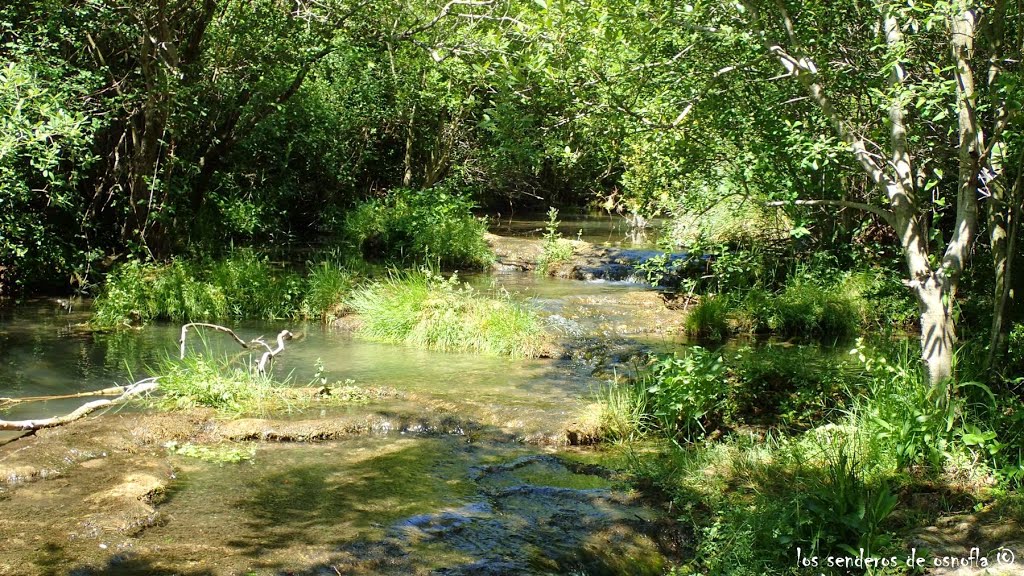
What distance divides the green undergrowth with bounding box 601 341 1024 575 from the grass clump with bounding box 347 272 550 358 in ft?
11.8

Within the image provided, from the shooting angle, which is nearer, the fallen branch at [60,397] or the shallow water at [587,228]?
the fallen branch at [60,397]

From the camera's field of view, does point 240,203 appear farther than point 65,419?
Yes

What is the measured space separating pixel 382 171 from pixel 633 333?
12145 mm

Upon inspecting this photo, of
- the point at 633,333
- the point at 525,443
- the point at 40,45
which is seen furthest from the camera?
the point at 633,333

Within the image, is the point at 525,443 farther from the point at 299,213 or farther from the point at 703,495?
the point at 299,213

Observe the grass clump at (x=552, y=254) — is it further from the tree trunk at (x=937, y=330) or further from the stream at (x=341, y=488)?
the tree trunk at (x=937, y=330)

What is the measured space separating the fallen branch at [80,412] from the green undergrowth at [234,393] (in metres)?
0.18

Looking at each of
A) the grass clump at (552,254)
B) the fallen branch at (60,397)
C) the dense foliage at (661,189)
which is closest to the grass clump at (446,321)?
the dense foliage at (661,189)

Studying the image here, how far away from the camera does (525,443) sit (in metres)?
7.70

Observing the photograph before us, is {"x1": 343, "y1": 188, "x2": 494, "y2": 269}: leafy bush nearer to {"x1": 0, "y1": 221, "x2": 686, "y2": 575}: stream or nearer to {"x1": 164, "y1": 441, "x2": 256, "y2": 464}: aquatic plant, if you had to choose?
{"x1": 0, "y1": 221, "x2": 686, "y2": 575}: stream

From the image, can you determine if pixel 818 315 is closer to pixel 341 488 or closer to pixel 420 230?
pixel 341 488

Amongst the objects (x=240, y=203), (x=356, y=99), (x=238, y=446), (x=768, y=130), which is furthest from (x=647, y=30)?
(x=356, y=99)

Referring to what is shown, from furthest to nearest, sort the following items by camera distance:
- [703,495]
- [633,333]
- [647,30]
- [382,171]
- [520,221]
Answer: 1. [520,221]
2. [382,171]
3. [633,333]
4. [647,30]
5. [703,495]

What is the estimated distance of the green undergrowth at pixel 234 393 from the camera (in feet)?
26.5
